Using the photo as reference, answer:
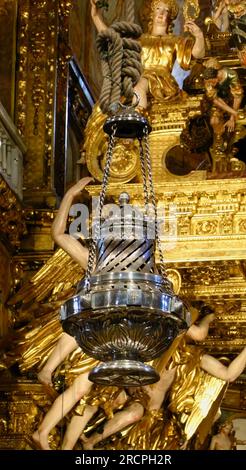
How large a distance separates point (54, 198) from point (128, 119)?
5726mm

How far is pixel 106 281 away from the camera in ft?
22.9

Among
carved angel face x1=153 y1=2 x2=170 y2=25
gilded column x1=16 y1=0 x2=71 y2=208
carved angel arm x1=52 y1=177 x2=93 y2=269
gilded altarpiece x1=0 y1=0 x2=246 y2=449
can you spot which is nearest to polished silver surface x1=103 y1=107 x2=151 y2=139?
gilded altarpiece x1=0 y1=0 x2=246 y2=449

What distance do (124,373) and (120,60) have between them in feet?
4.90

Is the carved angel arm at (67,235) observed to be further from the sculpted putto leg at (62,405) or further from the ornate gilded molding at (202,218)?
the sculpted putto leg at (62,405)

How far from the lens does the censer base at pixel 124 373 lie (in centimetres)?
711

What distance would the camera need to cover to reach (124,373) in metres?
7.23

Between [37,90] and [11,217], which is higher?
[37,90]

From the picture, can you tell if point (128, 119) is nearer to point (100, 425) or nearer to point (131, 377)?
point (131, 377)

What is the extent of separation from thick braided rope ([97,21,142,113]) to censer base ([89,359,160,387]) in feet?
4.10

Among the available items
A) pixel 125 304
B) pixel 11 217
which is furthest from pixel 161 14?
pixel 125 304

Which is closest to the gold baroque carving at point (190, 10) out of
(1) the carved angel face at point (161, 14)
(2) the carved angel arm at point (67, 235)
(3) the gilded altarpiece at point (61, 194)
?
(3) the gilded altarpiece at point (61, 194)

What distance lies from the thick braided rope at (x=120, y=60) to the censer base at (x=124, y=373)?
1.25m

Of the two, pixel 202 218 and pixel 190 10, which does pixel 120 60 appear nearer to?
pixel 202 218

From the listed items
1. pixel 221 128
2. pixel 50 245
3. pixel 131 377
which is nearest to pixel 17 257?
pixel 50 245
